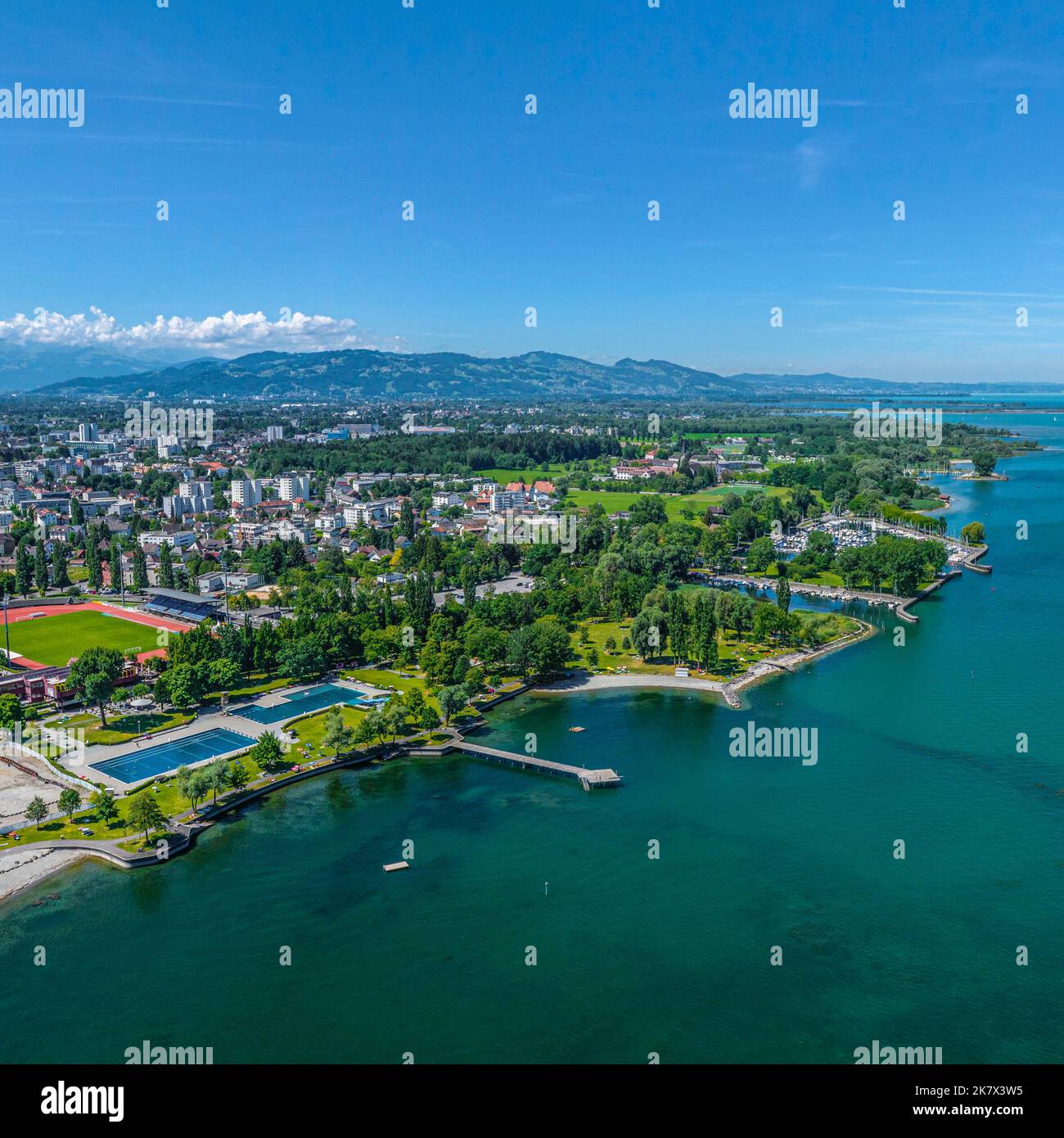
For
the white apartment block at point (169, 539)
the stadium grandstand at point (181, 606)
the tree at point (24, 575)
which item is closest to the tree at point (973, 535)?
the stadium grandstand at point (181, 606)

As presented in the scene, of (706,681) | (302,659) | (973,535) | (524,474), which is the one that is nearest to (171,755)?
(302,659)

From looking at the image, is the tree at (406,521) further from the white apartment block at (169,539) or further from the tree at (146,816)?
the tree at (146,816)

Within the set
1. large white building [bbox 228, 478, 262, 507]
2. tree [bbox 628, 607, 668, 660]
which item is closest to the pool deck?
tree [bbox 628, 607, 668, 660]

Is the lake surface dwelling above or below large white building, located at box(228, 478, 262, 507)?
below

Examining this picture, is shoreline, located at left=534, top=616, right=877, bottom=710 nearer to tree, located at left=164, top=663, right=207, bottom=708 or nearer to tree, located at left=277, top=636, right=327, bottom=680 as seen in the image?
tree, located at left=277, top=636, right=327, bottom=680

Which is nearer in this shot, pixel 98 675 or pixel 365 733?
pixel 365 733

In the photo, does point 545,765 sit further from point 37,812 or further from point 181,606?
point 181,606
